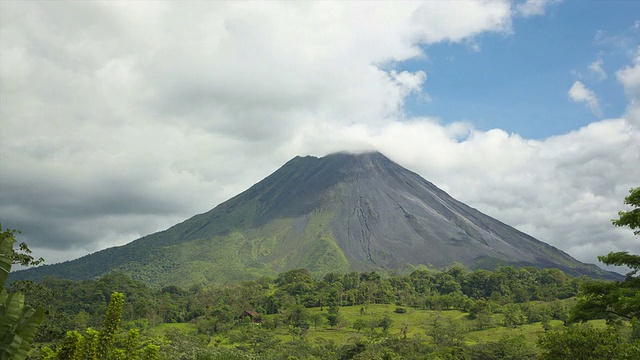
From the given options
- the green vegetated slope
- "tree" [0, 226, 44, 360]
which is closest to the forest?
"tree" [0, 226, 44, 360]

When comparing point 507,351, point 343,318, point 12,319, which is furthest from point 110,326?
point 343,318

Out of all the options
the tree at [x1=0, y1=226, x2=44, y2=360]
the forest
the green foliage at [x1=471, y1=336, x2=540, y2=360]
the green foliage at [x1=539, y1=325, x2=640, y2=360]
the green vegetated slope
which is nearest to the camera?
the tree at [x1=0, y1=226, x2=44, y2=360]

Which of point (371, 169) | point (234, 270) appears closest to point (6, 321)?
point (234, 270)

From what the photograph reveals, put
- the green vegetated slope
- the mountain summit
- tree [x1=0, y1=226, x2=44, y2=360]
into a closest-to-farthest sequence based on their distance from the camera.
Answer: tree [x1=0, y1=226, x2=44, y2=360] < the green vegetated slope < the mountain summit

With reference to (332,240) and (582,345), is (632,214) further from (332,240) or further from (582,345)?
(332,240)

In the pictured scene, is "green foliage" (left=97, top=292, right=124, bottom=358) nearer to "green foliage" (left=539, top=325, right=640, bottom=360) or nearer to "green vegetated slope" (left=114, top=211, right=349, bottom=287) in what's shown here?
"green foliage" (left=539, top=325, right=640, bottom=360)

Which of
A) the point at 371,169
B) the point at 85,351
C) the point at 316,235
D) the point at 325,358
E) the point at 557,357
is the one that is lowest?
the point at 325,358

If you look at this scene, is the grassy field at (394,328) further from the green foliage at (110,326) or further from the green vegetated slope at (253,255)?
the green vegetated slope at (253,255)

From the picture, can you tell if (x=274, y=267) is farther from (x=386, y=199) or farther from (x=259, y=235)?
(x=386, y=199)
